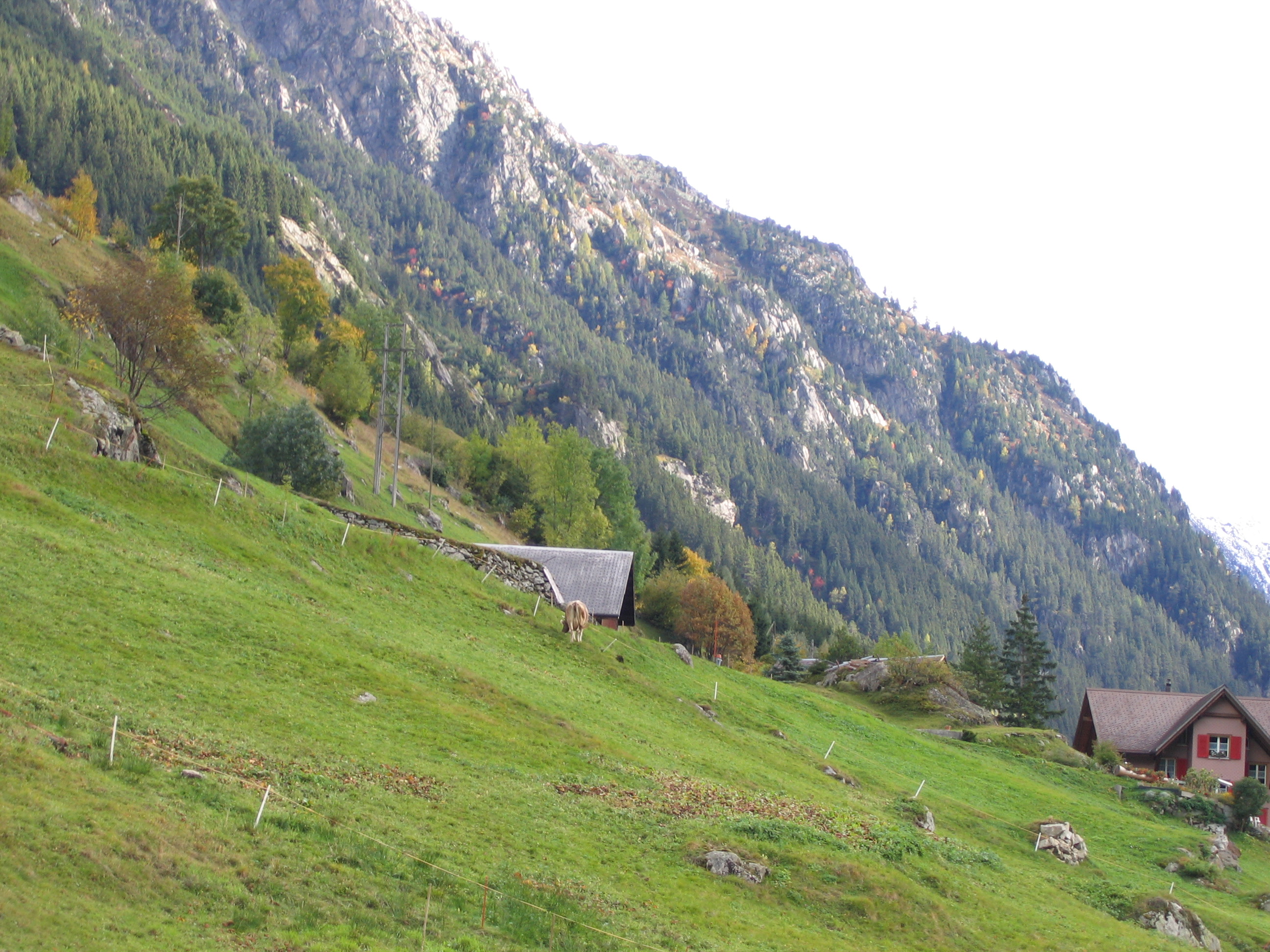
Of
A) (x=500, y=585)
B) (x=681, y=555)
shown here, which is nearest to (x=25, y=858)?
(x=500, y=585)

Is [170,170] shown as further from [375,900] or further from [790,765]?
[375,900]

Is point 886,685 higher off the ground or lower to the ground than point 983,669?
lower

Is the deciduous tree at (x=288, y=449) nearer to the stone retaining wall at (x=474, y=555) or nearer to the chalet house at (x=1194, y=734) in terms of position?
the stone retaining wall at (x=474, y=555)

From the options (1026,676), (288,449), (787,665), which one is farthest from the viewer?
(1026,676)

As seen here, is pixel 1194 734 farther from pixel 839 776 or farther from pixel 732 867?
pixel 732 867

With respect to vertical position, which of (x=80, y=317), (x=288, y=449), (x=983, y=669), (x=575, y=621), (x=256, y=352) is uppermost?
(x=256, y=352)

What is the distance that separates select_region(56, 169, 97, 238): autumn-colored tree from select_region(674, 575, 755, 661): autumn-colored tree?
244ft

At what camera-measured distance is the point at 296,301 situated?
112812mm

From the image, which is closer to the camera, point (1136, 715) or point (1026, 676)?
point (1136, 715)

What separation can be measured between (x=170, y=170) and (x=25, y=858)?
6733 inches

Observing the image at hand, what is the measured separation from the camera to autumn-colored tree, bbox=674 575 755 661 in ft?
309

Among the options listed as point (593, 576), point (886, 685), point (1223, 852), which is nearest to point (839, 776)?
point (1223, 852)

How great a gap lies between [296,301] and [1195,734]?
341ft

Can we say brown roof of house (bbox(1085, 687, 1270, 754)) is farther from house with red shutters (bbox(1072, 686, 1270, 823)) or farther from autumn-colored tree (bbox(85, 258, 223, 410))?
autumn-colored tree (bbox(85, 258, 223, 410))
